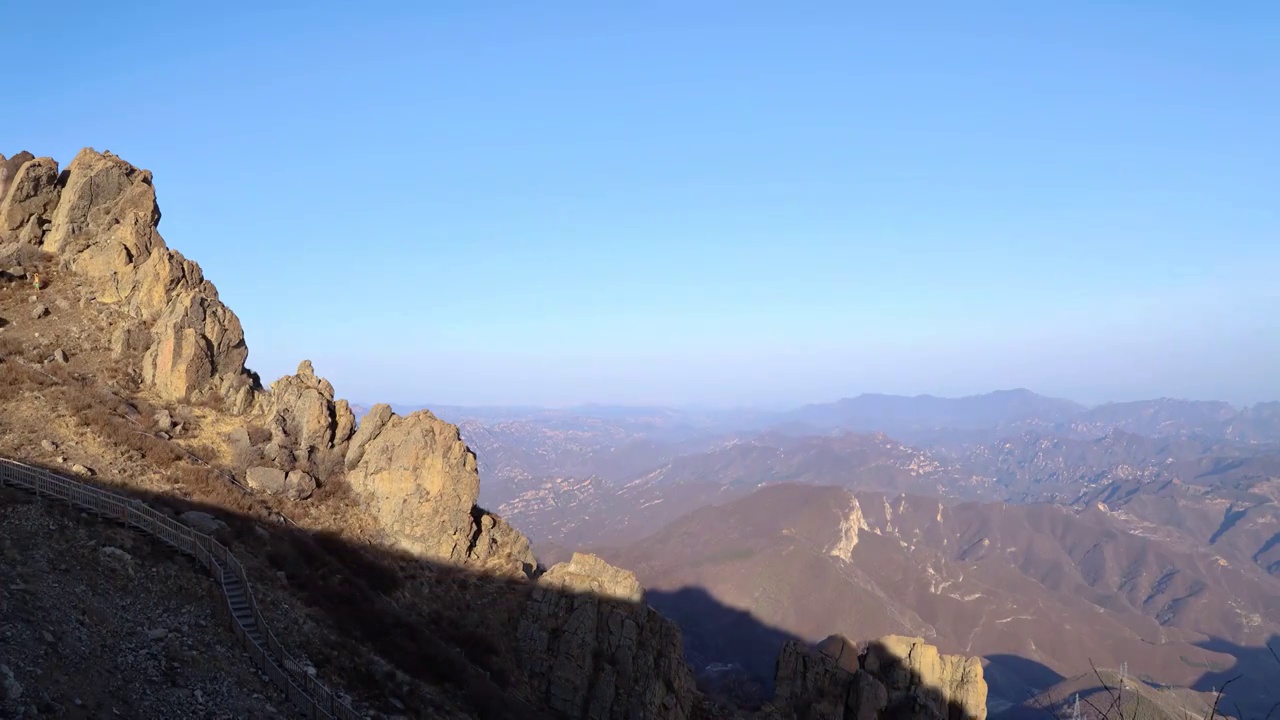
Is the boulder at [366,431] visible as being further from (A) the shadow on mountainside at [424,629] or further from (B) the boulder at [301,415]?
(A) the shadow on mountainside at [424,629]

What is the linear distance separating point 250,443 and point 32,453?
29.8 ft

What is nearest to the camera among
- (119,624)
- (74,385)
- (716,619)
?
(119,624)

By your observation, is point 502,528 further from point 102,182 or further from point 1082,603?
point 1082,603

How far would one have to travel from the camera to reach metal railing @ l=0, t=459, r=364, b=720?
2511 centimetres

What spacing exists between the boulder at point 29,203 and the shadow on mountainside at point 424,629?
2634 centimetres

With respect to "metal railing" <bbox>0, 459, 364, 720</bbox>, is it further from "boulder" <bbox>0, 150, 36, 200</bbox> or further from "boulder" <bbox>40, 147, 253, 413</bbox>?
"boulder" <bbox>0, 150, 36, 200</bbox>

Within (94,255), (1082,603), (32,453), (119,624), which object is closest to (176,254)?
(94,255)

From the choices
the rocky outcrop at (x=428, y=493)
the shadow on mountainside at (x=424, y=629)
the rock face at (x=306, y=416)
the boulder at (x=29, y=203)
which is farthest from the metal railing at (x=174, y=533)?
the boulder at (x=29, y=203)

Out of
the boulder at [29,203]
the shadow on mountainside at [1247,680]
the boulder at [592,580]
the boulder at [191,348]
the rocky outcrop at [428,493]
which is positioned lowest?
the shadow on mountainside at [1247,680]

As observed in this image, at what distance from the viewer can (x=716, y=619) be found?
148625mm

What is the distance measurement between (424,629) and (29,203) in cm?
4030

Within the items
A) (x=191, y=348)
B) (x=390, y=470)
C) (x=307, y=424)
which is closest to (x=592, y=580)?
(x=390, y=470)

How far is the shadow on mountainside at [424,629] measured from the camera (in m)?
28.0

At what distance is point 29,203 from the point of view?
4981 cm
